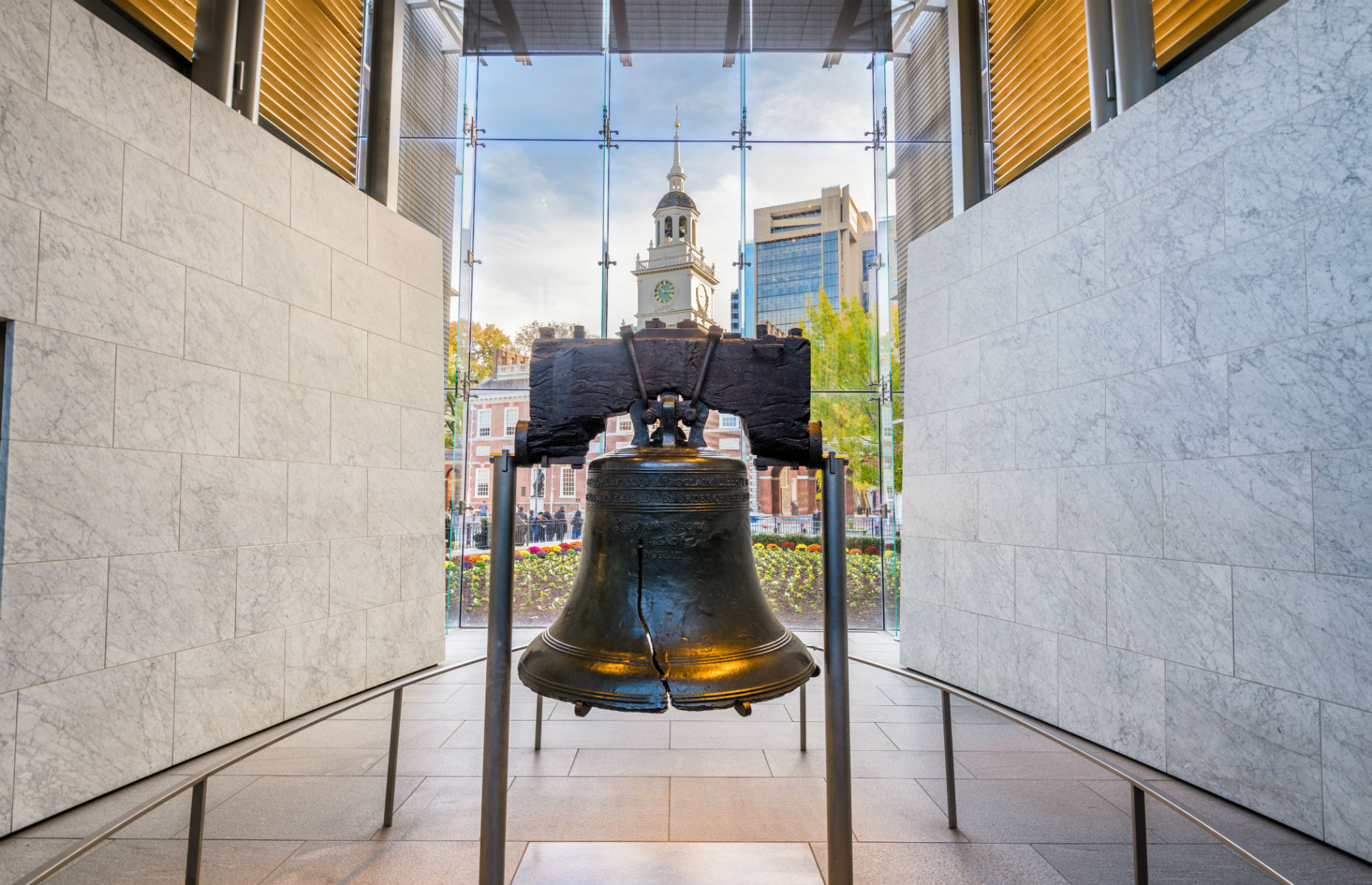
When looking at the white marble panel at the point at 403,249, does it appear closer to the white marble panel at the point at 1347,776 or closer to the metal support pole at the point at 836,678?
the metal support pole at the point at 836,678

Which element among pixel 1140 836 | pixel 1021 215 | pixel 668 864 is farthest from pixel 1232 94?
pixel 668 864

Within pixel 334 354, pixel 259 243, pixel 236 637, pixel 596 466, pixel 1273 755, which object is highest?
pixel 259 243

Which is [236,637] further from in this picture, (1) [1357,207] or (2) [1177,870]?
(1) [1357,207]

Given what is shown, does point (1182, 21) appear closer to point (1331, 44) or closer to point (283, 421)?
point (1331, 44)

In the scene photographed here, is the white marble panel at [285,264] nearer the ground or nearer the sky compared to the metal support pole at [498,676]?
nearer the sky

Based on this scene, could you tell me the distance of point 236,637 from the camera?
13.3 feet

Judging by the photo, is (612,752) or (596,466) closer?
(596,466)

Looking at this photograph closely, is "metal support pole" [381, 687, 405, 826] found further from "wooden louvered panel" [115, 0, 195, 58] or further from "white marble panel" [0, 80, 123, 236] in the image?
"wooden louvered panel" [115, 0, 195, 58]

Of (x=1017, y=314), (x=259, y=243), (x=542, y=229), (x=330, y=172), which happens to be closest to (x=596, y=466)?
(x=259, y=243)

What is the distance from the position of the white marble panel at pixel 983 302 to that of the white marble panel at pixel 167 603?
5.37 metres

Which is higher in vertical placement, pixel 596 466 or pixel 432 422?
pixel 432 422

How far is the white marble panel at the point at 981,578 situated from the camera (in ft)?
15.8

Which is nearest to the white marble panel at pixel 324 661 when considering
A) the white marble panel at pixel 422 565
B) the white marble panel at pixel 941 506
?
the white marble panel at pixel 422 565

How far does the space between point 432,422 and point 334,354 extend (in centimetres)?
115
